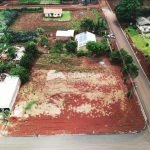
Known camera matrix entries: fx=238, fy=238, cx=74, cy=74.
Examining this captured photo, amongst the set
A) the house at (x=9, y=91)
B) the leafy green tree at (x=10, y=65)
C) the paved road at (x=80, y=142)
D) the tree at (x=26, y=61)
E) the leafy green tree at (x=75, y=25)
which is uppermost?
the leafy green tree at (x=75, y=25)

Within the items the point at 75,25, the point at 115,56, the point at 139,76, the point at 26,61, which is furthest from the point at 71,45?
the point at 139,76

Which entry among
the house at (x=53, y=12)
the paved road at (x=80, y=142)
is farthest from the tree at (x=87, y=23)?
the paved road at (x=80, y=142)

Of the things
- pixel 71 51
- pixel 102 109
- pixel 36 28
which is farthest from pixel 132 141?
pixel 36 28

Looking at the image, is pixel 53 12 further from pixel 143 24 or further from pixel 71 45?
pixel 143 24

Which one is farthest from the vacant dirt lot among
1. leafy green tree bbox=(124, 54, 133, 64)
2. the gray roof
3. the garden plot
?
leafy green tree bbox=(124, 54, 133, 64)

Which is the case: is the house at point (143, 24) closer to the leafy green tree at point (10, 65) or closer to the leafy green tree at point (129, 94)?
the leafy green tree at point (129, 94)

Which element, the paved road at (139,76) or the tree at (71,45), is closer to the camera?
the paved road at (139,76)
